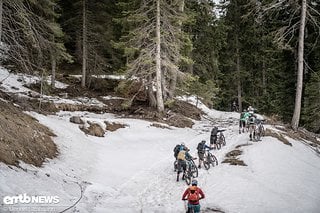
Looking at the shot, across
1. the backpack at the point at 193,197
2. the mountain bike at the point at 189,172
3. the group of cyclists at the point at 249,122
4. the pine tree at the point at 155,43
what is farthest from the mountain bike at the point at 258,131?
the backpack at the point at 193,197

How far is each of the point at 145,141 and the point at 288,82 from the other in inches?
632

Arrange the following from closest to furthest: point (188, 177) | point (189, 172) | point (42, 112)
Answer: point (188, 177) < point (189, 172) < point (42, 112)

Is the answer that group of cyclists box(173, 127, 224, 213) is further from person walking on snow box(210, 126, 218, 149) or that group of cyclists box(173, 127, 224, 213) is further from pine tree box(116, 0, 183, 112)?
pine tree box(116, 0, 183, 112)

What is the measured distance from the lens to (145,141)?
21406 mm

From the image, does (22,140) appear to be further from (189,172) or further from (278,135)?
(278,135)

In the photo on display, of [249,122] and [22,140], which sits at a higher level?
[249,122]

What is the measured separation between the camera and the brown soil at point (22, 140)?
11.5m

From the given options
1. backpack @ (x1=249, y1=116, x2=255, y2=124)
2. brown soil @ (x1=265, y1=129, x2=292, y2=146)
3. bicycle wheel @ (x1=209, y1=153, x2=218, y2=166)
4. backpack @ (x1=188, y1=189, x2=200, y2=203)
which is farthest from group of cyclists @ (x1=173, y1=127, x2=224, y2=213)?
brown soil @ (x1=265, y1=129, x2=292, y2=146)

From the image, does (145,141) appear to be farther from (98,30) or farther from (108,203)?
(98,30)

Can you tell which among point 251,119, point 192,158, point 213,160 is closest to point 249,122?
point 251,119

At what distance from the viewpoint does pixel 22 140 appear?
43.1 ft

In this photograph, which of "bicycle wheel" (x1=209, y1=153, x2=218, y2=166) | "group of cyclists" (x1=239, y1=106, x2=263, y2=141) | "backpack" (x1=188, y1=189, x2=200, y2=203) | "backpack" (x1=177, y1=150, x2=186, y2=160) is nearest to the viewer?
"backpack" (x1=188, y1=189, x2=200, y2=203)

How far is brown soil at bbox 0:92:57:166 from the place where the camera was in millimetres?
11510

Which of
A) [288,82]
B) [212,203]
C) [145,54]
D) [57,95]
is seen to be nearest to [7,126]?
[212,203]
